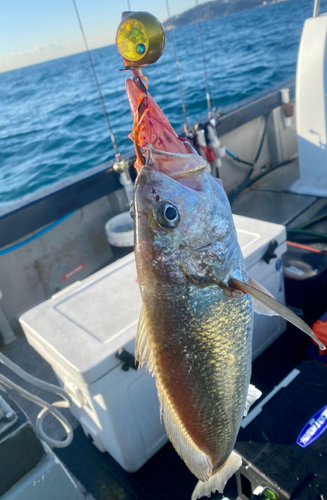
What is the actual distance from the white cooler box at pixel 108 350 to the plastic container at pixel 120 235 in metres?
0.91

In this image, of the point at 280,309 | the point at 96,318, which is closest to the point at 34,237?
the point at 96,318

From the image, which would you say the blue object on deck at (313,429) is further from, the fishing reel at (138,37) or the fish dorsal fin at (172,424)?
the fishing reel at (138,37)

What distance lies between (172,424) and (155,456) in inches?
62.0

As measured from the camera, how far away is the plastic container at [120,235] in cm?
367

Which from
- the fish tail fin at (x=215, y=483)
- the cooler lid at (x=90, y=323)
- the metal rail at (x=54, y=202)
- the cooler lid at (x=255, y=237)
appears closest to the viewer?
the fish tail fin at (x=215, y=483)

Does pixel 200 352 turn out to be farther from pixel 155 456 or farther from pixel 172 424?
pixel 155 456

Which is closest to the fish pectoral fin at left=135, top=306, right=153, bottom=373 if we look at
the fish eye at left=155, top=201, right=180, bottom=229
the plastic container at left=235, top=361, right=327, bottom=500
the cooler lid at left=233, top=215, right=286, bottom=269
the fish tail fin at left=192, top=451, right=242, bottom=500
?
the fish eye at left=155, top=201, right=180, bottom=229

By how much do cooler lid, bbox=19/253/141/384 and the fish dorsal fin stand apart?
0.81 metres

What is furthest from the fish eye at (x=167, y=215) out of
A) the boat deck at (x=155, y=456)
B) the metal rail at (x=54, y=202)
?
the metal rail at (x=54, y=202)

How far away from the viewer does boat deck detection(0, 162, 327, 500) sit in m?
2.37

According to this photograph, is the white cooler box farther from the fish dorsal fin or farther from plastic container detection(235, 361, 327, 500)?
the fish dorsal fin

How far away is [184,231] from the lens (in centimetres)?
102

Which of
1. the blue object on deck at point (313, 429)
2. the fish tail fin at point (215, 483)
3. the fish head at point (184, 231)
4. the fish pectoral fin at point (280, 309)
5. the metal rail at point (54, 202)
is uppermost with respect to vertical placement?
the fish head at point (184, 231)

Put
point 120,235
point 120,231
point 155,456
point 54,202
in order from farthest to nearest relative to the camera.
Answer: point 120,231
point 54,202
point 120,235
point 155,456
